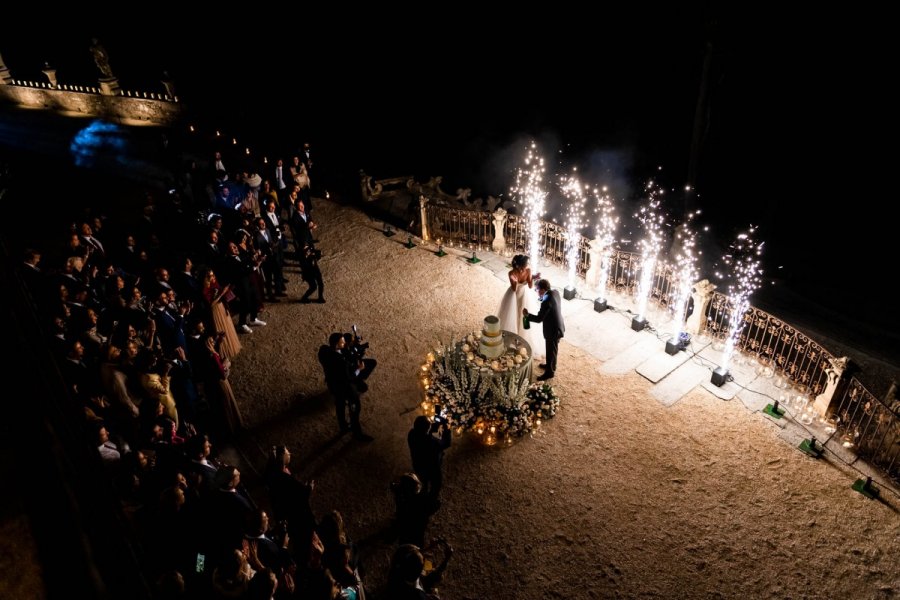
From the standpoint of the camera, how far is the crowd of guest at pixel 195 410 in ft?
17.9

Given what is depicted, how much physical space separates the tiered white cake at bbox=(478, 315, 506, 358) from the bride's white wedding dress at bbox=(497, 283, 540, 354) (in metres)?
1.07

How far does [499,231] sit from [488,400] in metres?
6.28

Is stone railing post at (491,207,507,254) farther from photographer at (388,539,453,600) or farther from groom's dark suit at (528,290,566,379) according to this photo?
photographer at (388,539,453,600)

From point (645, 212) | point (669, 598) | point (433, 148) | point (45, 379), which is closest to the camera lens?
Result: point (45, 379)

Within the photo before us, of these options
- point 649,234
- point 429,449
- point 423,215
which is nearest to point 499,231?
point 423,215

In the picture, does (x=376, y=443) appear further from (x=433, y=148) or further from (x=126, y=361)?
(x=433, y=148)

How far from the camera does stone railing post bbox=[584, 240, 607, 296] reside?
12641 mm

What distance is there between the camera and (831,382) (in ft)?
29.8

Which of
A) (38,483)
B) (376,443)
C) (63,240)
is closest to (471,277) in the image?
(376,443)

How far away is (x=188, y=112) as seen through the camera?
21.1m

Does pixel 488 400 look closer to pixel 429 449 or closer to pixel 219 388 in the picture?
pixel 429 449

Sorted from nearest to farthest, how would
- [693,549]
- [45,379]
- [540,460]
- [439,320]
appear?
[45,379], [693,549], [540,460], [439,320]

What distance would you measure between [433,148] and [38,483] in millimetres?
29819


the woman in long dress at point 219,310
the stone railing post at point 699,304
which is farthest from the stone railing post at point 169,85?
the stone railing post at point 699,304
